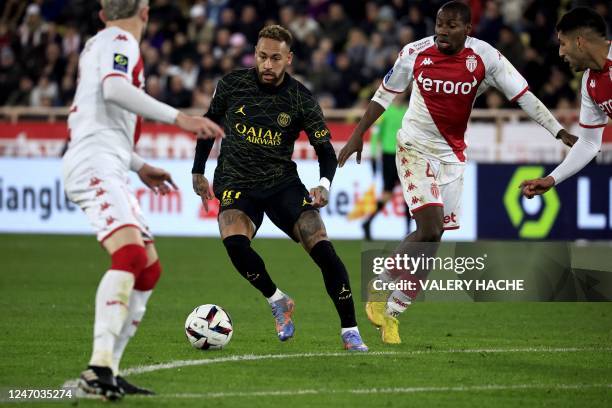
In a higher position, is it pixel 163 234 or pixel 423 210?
pixel 423 210

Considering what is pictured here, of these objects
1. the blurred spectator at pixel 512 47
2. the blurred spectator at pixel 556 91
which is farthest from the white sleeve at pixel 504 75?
the blurred spectator at pixel 512 47

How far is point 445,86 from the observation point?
928cm

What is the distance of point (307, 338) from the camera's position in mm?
9336

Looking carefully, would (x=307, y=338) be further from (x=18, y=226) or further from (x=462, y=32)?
(x=18, y=226)

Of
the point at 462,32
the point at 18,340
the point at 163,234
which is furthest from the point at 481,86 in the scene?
the point at 163,234

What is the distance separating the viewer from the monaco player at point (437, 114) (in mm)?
9148

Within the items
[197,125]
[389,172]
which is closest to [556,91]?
[389,172]

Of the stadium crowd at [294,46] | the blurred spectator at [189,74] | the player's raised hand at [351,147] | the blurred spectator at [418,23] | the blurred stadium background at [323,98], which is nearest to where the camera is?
the player's raised hand at [351,147]

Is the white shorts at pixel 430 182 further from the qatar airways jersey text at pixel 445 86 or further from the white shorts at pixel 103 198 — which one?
the white shorts at pixel 103 198

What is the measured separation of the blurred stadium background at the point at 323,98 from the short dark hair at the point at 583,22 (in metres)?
9.40

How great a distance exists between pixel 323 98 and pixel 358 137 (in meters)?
12.8

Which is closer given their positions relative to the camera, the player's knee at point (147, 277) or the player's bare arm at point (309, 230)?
the player's knee at point (147, 277)

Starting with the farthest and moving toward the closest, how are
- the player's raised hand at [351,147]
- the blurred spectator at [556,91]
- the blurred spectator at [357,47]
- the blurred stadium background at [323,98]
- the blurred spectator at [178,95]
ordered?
1. the blurred spectator at [178,95]
2. the blurred spectator at [357,47]
3. the blurred spectator at [556,91]
4. the blurred stadium background at [323,98]
5. the player's raised hand at [351,147]

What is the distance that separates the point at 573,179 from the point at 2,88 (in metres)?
13.0
